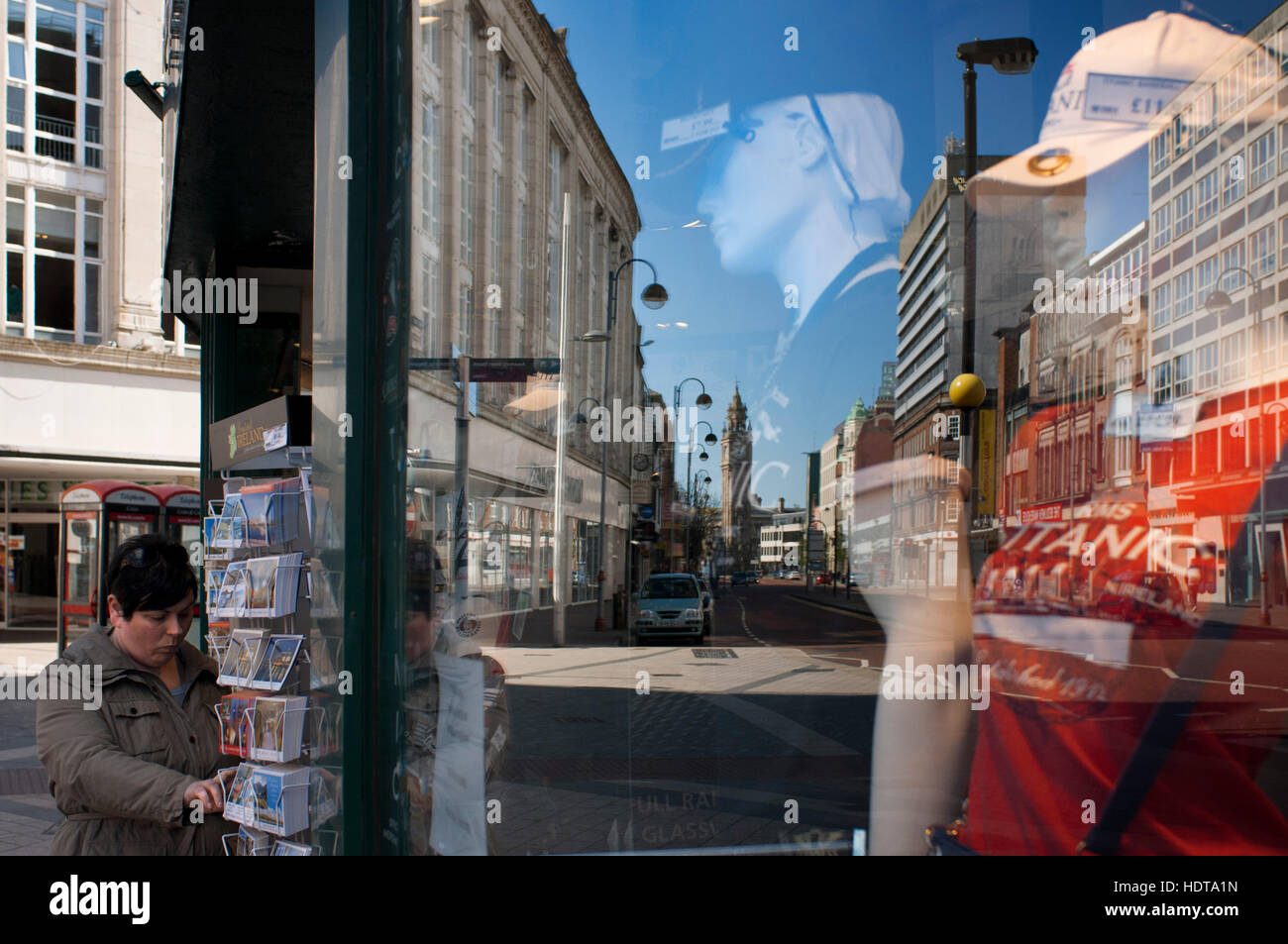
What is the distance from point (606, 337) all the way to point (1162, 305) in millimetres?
1666

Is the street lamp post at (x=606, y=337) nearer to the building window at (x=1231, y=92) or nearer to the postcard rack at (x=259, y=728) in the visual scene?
the postcard rack at (x=259, y=728)

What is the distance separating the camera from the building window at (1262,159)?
2035 mm

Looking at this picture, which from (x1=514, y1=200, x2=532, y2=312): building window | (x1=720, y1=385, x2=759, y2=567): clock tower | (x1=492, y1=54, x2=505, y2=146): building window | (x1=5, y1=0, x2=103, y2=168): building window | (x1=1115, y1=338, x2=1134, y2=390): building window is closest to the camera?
(x1=1115, y1=338, x2=1134, y2=390): building window

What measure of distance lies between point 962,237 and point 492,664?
1.91 m

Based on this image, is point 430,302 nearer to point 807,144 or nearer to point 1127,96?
point 807,144

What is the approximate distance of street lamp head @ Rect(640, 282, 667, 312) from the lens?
10.5ft

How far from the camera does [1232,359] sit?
201 centimetres

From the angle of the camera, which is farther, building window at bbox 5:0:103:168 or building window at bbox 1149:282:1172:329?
building window at bbox 5:0:103:168

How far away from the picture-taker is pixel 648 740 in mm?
3445

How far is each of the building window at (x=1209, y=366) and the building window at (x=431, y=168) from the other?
2041mm

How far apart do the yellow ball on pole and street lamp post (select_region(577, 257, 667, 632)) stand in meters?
1.08

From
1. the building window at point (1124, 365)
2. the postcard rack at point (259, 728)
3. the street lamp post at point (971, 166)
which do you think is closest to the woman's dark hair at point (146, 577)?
the postcard rack at point (259, 728)

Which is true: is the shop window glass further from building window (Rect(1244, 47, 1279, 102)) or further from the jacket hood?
building window (Rect(1244, 47, 1279, 102))

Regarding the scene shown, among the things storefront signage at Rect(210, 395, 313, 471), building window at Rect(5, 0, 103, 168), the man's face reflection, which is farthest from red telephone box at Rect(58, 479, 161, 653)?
the man's face reflection
